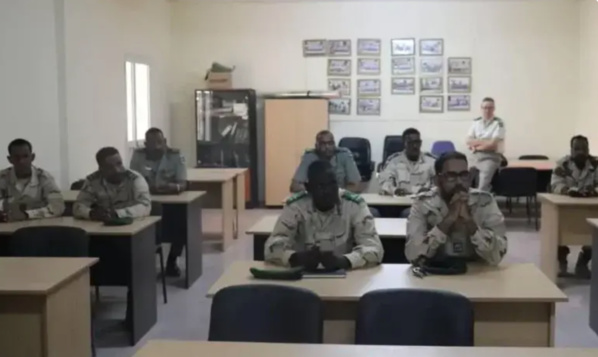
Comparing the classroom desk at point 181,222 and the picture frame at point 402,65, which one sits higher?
the picture frame at point 402,65

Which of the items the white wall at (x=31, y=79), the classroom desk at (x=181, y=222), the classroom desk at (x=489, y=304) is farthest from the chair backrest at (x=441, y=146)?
the classroom desk at (x=489, y=304)

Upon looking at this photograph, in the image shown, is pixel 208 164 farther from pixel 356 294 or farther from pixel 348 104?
pixel 356 294

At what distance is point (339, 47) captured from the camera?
11469 mm

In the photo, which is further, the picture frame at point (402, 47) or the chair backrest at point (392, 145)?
the picture frame at point (402, 47)

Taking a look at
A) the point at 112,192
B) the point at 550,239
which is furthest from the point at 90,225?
the point at 550,239

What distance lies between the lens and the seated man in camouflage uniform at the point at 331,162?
677 cm

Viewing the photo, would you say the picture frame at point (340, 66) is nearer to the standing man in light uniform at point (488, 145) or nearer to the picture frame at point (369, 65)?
the picture frame at point (369, 65)

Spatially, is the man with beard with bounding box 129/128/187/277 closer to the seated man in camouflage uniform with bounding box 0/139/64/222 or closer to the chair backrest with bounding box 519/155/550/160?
the seated man in camouflage uniform with bounding box 0/139/64/222

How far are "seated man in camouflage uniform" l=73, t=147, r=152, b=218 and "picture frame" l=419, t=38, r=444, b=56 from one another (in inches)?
268

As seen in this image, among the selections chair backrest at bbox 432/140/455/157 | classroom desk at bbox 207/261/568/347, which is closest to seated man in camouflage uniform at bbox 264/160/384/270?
classroom desk at bbox 207/261/568/347

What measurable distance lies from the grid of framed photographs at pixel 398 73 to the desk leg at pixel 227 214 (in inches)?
140

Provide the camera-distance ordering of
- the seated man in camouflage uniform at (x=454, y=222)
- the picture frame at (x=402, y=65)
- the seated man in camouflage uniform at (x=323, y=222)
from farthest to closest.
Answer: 1. the picture frame at (x=402, y=65)
2. the seated man in camouflage uniform at (x=323, y=222)
3. the seated man in camouflage uniform at (x=454, y=222)

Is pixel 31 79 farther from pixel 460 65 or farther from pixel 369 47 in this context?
pixel 460 65

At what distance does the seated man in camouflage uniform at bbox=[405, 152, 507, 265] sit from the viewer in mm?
3768
